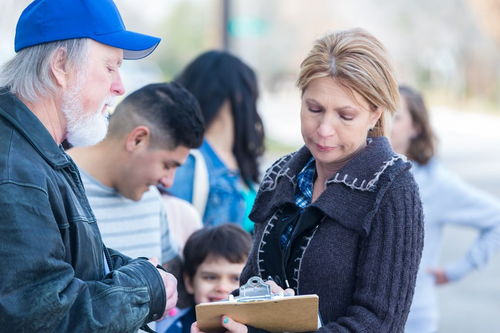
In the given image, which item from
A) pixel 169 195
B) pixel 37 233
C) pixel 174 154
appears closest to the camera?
pixel 37 233

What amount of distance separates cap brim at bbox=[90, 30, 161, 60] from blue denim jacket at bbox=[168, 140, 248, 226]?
5.21 ft

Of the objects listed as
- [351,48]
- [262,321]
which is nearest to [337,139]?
[351,48]

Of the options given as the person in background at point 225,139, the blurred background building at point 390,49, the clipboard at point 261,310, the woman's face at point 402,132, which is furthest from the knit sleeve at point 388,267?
the blurred background building at point 390,49

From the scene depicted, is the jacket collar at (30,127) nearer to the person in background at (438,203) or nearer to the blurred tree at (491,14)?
the person in background at (438,203)

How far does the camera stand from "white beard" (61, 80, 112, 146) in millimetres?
2205

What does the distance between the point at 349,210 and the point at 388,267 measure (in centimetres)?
20

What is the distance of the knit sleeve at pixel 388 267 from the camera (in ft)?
7.54

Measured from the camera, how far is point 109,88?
2291mm

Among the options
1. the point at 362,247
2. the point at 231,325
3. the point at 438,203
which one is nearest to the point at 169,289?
the point at 231,325

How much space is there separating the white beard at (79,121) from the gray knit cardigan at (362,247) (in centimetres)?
62

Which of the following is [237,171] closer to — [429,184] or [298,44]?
[429,184]

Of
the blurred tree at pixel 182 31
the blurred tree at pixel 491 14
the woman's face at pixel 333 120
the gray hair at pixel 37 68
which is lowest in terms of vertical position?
the gray hair at pixel 37 68

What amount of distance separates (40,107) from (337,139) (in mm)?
849

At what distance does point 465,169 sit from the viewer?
15867mm
